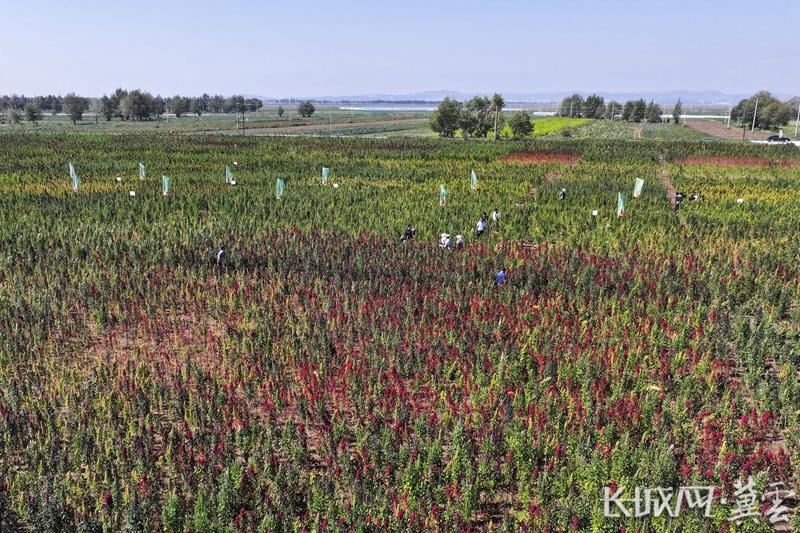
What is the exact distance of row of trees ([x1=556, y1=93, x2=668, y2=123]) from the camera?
115625 millimetres

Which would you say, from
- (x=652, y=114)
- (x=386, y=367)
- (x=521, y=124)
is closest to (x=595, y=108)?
(x=652, y=114)

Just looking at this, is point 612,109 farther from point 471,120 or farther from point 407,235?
point 407,235

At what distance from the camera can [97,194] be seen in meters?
24.0

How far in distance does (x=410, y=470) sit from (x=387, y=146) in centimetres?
4307

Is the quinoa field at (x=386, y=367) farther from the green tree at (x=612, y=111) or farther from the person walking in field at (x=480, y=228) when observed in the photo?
→ the green tree at (x=612, y=111)

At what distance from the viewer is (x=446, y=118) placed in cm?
6931

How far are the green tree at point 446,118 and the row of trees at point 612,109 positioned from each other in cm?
6053

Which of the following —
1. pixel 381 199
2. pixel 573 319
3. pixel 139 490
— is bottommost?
pixel 139 490

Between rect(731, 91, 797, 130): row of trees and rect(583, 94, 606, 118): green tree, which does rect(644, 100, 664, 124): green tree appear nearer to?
rect(583, 94, 606, 118): green tree

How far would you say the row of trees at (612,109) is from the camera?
379ft

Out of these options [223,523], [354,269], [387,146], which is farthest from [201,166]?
[223,523]

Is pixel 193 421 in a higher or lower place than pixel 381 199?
lower

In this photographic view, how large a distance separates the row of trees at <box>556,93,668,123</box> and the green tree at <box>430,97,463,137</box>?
60.5m

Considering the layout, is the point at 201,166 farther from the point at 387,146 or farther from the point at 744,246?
the point at 744,246
